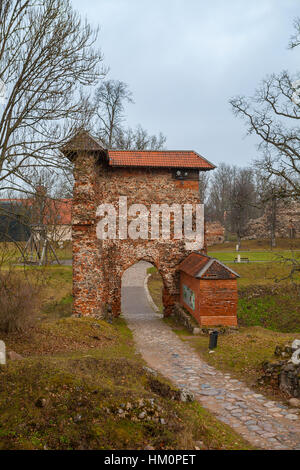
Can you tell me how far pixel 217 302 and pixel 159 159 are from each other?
26.9 feet

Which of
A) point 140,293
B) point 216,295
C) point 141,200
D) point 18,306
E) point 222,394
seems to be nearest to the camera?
point 222,394

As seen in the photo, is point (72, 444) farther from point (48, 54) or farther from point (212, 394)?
point (48, 54)

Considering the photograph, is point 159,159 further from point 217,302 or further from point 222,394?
point 222,394

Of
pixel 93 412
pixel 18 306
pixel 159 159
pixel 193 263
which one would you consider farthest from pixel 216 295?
pixel 93 412

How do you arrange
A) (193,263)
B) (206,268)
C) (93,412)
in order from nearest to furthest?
(93,412) → (206,268) → (193,263)

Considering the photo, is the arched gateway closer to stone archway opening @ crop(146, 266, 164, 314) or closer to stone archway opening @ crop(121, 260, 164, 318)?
stone archway opening @ crop(121, 260, 164, 318)

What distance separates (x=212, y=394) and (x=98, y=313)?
8590mm

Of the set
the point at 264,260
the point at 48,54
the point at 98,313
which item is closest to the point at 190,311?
the point at 98,313

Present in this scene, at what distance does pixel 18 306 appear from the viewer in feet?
34.1

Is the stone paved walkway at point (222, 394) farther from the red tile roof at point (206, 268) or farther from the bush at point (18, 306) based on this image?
the bush at point (18, 306)

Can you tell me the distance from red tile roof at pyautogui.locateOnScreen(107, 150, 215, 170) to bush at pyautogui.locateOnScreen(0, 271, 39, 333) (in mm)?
9048

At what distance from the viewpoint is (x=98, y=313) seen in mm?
15836

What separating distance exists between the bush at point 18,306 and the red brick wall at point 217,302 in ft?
22.1

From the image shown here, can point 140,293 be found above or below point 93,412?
below
